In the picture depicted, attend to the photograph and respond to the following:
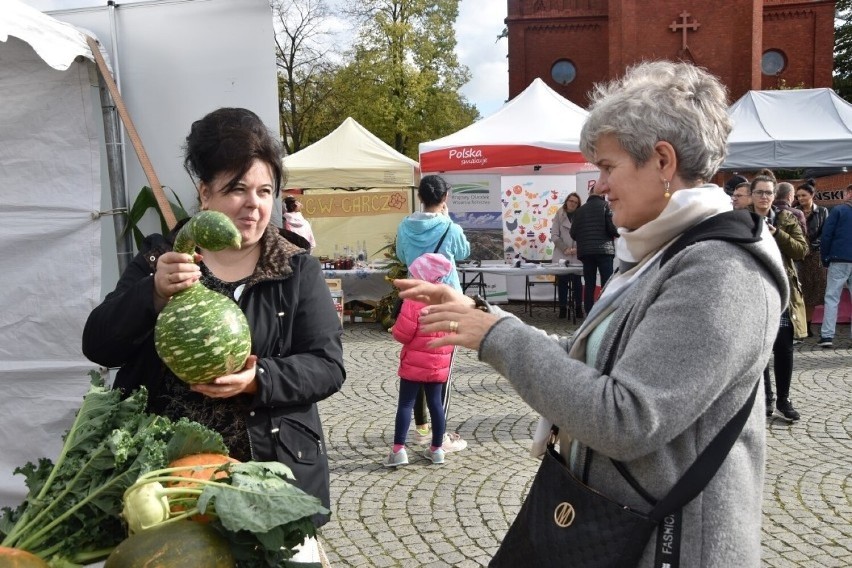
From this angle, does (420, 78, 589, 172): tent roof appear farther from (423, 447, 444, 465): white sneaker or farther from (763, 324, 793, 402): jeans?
(423, 447, 444, 465): white sneaker

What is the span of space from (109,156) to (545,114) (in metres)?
Result: 9.41

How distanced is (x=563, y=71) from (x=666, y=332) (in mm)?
32453

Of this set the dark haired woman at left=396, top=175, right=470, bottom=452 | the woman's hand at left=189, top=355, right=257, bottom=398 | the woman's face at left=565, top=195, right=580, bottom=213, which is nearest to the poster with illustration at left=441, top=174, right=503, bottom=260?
the woman's face at left=565, top=195, right=580, bottom=213

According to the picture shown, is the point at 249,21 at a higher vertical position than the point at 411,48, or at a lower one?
lower

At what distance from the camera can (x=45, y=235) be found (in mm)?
3250

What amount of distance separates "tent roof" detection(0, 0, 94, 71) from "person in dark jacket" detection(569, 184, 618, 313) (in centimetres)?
807

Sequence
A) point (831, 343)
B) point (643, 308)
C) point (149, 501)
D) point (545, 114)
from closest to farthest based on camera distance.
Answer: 1. point (149, 501)
2. point (643, 308)
3. point (831, 343)
4. point (545, 114)

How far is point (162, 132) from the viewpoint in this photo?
127 inches

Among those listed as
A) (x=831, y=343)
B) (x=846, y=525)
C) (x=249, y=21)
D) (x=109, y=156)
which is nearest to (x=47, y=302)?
(x=109, y=156)

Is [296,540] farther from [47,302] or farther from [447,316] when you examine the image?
[47,302]

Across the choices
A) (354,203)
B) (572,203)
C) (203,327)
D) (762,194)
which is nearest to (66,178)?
(203,327)

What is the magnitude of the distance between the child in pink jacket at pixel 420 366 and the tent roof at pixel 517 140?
6266 mm

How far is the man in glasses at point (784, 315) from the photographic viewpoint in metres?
5.76

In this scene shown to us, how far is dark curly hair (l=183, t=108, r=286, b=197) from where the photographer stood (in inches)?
82.6
